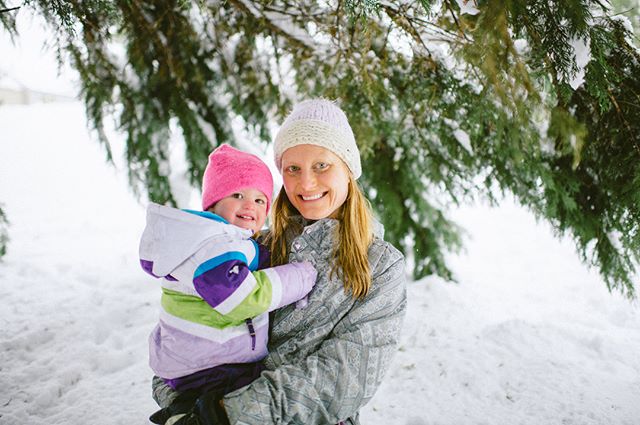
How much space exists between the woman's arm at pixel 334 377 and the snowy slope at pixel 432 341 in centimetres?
133

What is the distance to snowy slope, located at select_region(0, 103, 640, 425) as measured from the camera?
2.44 metres

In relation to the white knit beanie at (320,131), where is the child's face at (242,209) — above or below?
below

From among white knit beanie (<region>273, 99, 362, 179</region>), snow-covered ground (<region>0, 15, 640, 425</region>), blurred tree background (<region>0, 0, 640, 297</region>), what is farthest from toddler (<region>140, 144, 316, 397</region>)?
snow-covered ground (<region>0, 15, 640, 425</region>)

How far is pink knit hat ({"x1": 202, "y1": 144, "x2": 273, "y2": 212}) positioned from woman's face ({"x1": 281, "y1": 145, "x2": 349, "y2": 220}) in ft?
0.59

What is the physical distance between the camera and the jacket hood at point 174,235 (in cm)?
134

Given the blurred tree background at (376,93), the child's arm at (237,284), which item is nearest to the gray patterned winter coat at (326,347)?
the child's arm at (237,284)

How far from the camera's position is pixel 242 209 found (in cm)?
164

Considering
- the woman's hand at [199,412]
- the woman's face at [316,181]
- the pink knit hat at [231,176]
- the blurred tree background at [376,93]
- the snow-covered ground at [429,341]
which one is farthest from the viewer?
the snow-covered ground at [429,341]

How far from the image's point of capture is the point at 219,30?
2.54 metres

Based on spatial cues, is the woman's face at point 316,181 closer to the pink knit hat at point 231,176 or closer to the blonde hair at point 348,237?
the blonde hair at point 348,237

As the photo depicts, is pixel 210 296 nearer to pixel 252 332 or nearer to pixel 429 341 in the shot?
pixel 252 332

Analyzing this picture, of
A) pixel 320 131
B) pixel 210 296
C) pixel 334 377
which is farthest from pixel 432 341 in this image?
pixel 210 296

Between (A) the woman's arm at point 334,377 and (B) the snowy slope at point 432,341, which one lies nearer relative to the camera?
(A) the woman's arm at point 334,377

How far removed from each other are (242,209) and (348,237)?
1.50 ft
